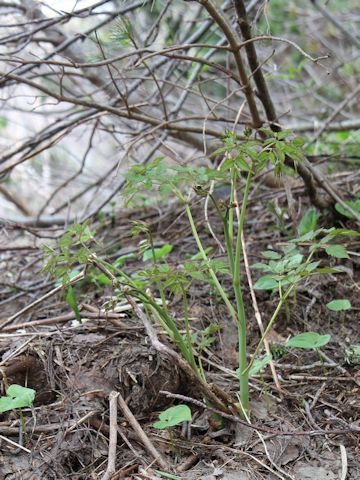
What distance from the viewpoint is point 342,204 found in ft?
6.35

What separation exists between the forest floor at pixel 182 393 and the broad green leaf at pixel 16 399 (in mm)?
89

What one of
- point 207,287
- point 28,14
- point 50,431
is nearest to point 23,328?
point 50,431

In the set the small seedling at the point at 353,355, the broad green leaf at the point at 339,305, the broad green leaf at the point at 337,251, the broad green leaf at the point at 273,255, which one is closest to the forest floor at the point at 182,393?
the small seedling at the point at 353,355

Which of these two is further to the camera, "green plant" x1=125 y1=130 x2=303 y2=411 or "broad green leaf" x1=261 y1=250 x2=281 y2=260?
"broad green leaf" x1=261 y1=250 x2=281 y2=260

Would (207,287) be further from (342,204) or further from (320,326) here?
(342,204)

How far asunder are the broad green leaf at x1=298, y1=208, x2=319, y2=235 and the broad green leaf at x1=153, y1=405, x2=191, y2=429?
972 mm

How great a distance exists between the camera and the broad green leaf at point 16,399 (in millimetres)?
1271

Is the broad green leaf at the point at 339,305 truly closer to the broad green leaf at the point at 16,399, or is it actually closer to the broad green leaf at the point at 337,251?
the broad green leaf at the point at 337,251

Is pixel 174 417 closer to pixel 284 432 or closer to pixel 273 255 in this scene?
pixel 284 432

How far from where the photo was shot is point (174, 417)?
1268mm

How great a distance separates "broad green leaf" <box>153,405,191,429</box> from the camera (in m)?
1.25

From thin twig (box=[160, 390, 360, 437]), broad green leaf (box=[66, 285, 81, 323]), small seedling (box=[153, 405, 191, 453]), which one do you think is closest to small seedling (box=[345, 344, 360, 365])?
thin twig (box=[160, 390, 360, 437])

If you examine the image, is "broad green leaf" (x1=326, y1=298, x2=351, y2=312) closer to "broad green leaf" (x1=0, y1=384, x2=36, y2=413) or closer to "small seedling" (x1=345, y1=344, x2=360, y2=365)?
"small seedling" (x1=345, y1=344, x2=360, y2=365)

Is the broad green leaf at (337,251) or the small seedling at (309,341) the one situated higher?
the broad green leaf at (337,251)
